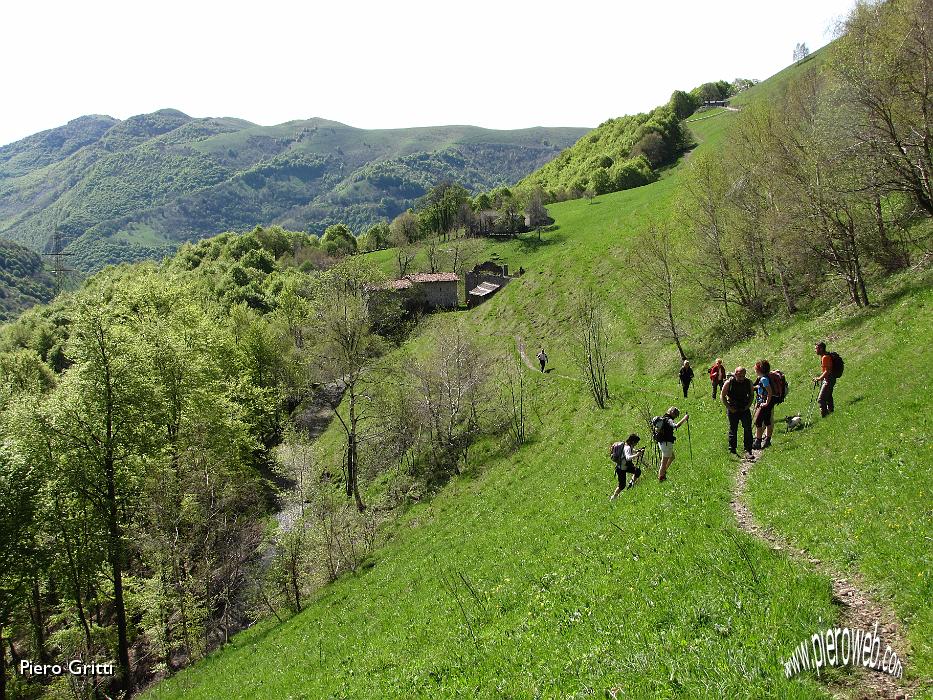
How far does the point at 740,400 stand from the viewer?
17938 millimetres

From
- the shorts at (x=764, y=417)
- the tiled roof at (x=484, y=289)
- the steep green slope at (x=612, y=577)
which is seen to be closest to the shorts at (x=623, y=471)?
the steep green slope at (x=612, y=577)

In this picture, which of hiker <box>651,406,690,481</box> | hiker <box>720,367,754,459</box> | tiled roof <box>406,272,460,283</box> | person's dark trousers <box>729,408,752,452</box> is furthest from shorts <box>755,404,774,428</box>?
tiled roof <box>406,272,460,283</box>

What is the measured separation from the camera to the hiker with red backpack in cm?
1822

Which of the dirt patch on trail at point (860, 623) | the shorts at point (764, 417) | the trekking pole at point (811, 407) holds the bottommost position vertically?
the trekking pole at point (811, 407)

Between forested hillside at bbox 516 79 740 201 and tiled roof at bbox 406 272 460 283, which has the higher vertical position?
forested hillside at bbox 516 79 740 201

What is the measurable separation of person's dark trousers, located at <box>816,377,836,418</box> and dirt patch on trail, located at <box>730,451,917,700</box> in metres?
9.04

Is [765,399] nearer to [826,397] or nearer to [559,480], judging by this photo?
[826,397]

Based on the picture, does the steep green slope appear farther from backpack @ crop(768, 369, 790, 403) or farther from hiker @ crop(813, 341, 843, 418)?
backpack @ crop(768, 369, 790, 403)

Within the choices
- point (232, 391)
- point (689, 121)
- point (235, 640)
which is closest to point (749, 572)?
point (235, 640)

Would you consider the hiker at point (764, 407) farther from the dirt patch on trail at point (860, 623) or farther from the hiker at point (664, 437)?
the dirt patch on trail at point (860, 623)

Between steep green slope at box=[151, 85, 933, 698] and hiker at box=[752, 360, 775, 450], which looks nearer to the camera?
steep green slope at box=[151, 85, 933, 698]

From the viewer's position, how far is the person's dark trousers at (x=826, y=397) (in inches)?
727

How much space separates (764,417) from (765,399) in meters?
0.72

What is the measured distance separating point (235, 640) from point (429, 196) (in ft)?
406
